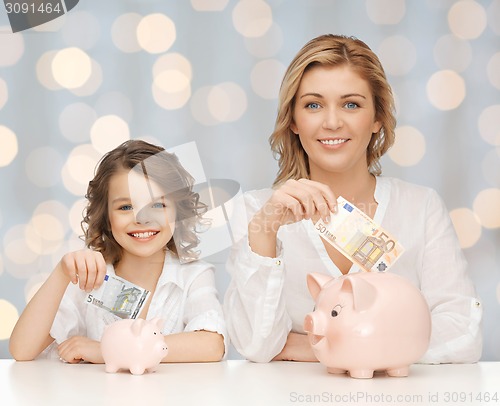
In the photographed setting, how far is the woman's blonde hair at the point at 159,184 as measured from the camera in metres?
1.60

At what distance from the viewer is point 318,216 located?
1.23 metres

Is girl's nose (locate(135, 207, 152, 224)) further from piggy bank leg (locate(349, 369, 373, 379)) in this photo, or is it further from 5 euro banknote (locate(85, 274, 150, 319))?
piggy bank leg (locate(349, 369, 373, 379))

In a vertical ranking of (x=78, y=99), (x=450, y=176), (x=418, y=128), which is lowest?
(x=450, y=176)

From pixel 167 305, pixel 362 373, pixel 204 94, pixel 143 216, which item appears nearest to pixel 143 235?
pixel 143 216

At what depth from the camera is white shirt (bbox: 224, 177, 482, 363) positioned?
1.32m

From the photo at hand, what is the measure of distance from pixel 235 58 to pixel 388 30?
468 millimetres

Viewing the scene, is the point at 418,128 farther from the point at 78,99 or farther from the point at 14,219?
the point at 14,219

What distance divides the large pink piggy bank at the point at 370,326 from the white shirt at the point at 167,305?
0.43 m

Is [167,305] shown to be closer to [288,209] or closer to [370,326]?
→ [288,209]

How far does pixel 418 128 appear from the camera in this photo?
2.29 m

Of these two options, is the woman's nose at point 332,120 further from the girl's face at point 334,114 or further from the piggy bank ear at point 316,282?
the piggy bank ear at point 316,282

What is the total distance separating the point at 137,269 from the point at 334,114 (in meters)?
0.52

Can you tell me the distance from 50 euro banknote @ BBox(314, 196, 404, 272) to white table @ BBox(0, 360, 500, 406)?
183mm

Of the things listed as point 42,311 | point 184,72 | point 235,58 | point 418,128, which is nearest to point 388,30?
point 418,128
